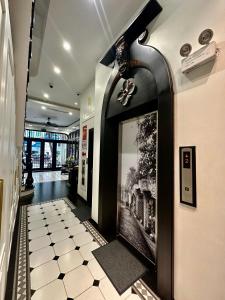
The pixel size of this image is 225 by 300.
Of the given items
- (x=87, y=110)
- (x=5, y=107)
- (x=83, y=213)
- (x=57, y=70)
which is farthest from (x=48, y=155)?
(x=5, y=107)

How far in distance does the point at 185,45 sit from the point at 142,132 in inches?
A: 47.0

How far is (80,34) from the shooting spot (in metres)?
2.46

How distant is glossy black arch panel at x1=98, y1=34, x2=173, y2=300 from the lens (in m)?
1.41

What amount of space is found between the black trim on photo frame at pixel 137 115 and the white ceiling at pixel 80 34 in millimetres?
424

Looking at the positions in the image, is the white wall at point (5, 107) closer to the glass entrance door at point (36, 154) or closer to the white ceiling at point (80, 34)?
the white ceiling at point (80, 34)

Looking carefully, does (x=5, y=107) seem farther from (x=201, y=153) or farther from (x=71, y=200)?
(x=71, y=200)

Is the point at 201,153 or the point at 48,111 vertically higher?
the point at 48,111

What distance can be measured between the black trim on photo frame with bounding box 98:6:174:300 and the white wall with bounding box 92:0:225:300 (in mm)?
80

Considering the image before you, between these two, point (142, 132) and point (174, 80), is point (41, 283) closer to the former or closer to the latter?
point (142, 132)

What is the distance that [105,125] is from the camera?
8.72 ft

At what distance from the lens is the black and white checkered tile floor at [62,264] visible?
1.48 meters

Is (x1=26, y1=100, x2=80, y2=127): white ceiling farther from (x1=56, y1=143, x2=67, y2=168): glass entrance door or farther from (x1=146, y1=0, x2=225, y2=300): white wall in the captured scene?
(x1=146, y1=0, x2=225, y2=300): white wall

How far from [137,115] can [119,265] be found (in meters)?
2.29

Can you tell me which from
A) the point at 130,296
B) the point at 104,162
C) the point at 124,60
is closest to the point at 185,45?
the point at 124,60
